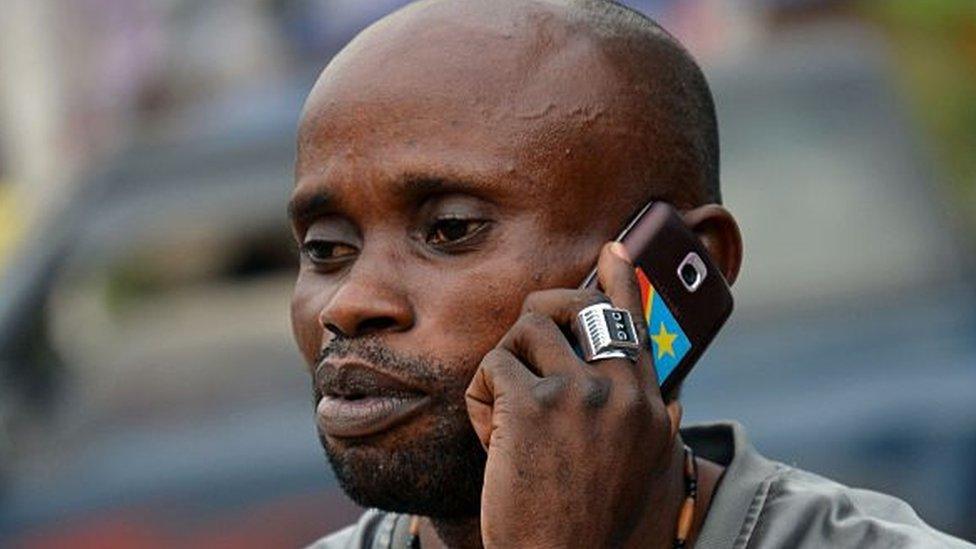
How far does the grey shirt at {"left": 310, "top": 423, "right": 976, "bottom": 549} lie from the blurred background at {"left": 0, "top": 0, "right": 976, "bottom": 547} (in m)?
2.36

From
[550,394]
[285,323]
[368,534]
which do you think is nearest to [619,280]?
[550,394]

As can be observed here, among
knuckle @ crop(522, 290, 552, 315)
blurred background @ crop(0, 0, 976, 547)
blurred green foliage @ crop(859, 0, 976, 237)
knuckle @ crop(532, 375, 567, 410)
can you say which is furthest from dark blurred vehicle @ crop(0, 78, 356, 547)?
blurred green foliage @ crop(859, 0, 976, 237)

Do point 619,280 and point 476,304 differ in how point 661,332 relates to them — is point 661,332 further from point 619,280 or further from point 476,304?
point 476,304

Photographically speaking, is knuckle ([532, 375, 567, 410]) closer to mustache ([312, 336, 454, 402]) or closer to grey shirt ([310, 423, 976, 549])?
mustache ([312, 336, 454, 402])

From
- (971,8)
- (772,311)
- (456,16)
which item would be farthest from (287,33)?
(456,16)

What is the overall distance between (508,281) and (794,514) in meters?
0.52

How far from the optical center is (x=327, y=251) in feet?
10.4

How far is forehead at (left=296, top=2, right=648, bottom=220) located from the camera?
10.1 ft

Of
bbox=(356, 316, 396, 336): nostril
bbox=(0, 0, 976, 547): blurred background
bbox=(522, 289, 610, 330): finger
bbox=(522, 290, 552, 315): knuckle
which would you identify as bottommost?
bbox=(0, 0, 976, 547): blurred background

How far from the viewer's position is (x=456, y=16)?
3225mm

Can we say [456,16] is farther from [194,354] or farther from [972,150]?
[972,150]

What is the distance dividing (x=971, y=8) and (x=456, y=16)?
783cm

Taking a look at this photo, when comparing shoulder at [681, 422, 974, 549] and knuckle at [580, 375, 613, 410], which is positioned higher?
knuckle at [580, 375, 613, 410]

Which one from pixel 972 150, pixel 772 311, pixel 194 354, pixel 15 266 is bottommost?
pixel 972 150
